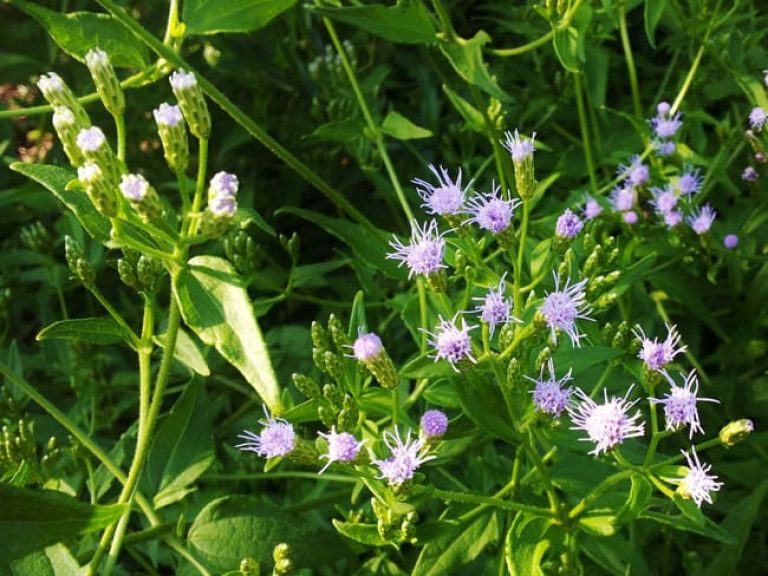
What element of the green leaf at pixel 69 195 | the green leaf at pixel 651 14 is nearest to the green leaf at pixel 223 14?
the green leaf at pixel 69 195

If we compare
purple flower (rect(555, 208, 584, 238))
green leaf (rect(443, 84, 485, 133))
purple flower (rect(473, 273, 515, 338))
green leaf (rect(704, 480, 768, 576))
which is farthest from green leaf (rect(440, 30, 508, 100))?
green leaf (rect(704, 480, 768, 576))

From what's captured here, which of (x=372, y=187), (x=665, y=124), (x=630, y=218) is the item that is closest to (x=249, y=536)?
(x=630, y=218)

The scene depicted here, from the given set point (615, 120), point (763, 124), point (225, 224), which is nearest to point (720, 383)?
point (763, 124)

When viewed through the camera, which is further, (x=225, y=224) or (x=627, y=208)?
(x=627, y=208)

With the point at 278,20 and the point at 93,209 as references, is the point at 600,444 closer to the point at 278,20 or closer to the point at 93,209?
the point at 93,209

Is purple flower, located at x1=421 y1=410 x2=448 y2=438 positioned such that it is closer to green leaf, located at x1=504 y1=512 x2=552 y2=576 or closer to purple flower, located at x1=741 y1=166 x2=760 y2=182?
green leaf, located at x1=504 y1=512 x2=552 y2=576

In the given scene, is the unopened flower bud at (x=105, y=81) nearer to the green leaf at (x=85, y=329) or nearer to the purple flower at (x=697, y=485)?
the green leaf at (x=85, y=329)
